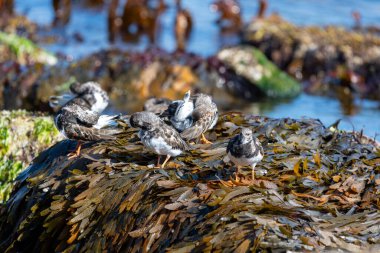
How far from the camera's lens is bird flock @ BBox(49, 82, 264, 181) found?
17.9ft

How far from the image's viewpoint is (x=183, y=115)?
6.28 metres

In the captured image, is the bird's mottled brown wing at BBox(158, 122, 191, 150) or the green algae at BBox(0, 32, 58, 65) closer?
the bird's mottled brown wing at BBox(158, 122, 191, 150)

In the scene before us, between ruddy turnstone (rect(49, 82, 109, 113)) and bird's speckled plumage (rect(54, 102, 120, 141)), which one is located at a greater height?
bird's speckled plumage (rect(54, 102, 120, 141))

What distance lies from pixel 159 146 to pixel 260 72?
9.22 m

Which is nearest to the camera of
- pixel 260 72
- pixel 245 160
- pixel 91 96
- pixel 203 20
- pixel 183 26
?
pixel 245 160

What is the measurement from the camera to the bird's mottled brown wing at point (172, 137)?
5767 mm

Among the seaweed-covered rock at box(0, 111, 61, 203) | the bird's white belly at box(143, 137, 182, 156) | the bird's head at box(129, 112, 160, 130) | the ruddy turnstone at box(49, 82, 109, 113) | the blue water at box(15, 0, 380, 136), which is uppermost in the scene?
the bird's head at box(129, 112, 160, 130)

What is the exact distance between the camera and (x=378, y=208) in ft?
17.3

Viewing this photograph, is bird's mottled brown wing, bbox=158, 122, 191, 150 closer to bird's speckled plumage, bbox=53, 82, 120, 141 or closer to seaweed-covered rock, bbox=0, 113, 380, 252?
seaweed-covered rock, bbox=0, 113, 380, 252

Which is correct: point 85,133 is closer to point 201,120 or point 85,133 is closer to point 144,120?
point 144,120

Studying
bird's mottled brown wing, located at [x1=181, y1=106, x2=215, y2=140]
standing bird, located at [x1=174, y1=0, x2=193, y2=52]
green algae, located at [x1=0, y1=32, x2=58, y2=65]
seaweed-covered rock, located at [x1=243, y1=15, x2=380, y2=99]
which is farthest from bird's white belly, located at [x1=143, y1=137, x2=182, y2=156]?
standing bird, located at [x1=174, y1=0, x2=193, y2=52]

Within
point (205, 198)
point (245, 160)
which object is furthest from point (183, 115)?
point (205, 198)

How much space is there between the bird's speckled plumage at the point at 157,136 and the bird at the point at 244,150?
0.52m

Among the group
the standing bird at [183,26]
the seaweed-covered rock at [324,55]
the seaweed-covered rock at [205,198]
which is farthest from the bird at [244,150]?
the standing bird at [183,26]
